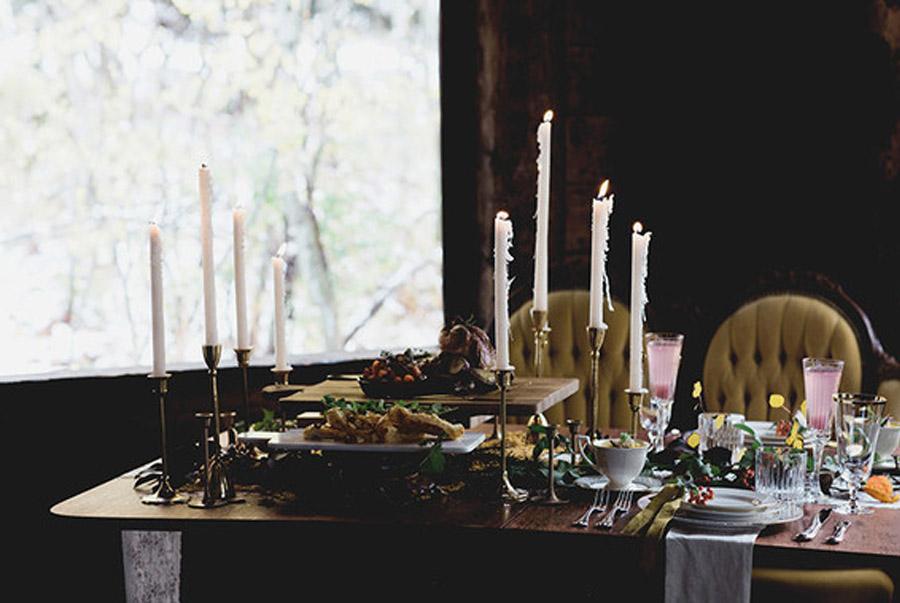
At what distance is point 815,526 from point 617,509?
0.30 m

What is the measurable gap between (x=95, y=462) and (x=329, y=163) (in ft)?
3.93

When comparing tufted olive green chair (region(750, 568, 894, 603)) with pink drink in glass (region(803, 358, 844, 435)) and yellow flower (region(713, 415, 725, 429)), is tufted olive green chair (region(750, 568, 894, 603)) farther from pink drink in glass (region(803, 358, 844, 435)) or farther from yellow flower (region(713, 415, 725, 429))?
yellow flower (region(713, 415, 725, 429))

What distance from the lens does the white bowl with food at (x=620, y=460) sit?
192 cm

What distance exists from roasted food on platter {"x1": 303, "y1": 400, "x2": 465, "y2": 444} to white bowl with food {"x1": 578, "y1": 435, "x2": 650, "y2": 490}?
0.80 ft

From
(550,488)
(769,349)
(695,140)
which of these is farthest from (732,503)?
(695,140)

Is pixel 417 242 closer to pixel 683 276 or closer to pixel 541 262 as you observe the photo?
pixel 683 276

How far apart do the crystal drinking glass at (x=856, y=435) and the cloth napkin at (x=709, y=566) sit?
0.86 ft

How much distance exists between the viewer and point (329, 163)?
375cm

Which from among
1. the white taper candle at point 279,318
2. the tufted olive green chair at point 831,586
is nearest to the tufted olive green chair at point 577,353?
the white taper candle at point 279,318

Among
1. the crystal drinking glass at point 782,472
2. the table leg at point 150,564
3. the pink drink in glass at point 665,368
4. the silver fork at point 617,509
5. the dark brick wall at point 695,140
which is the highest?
the dark brick wall at point 695,140

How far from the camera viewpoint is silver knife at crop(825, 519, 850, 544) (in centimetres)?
165

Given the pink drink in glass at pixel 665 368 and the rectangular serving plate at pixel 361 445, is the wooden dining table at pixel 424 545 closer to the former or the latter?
the rectangular serving plate at pixel 361 445

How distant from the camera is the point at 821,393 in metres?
2.01

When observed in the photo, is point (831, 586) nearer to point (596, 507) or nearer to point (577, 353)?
point (596, 507)
